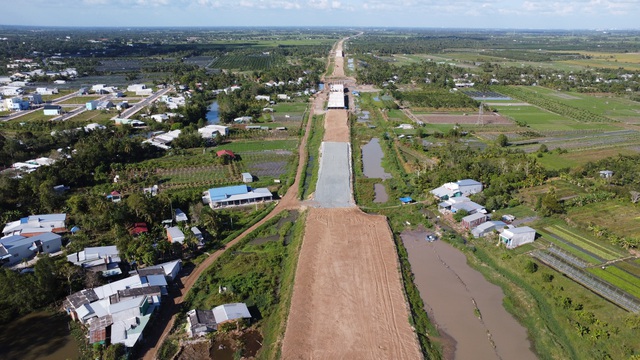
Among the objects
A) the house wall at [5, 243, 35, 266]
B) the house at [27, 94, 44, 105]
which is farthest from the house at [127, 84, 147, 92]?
the house wall at [5, 243, 35, 266]

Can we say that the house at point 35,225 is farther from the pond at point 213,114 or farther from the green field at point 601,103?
the green field at point 601,103

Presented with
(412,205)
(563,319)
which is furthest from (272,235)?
(563,319)

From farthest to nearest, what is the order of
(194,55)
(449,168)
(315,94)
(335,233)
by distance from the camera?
1. (194,55)
2. (315,94)
3. (449,168)
4. (335,233)

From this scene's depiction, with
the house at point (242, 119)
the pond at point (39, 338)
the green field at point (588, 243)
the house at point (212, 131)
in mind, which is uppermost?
the house at point (242, 119)

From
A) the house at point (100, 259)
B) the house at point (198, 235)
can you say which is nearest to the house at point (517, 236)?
the house at point (198, 235)

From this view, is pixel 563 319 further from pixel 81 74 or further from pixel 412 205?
pixel 81 74

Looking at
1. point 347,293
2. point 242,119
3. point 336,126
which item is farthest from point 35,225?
point 336,126
